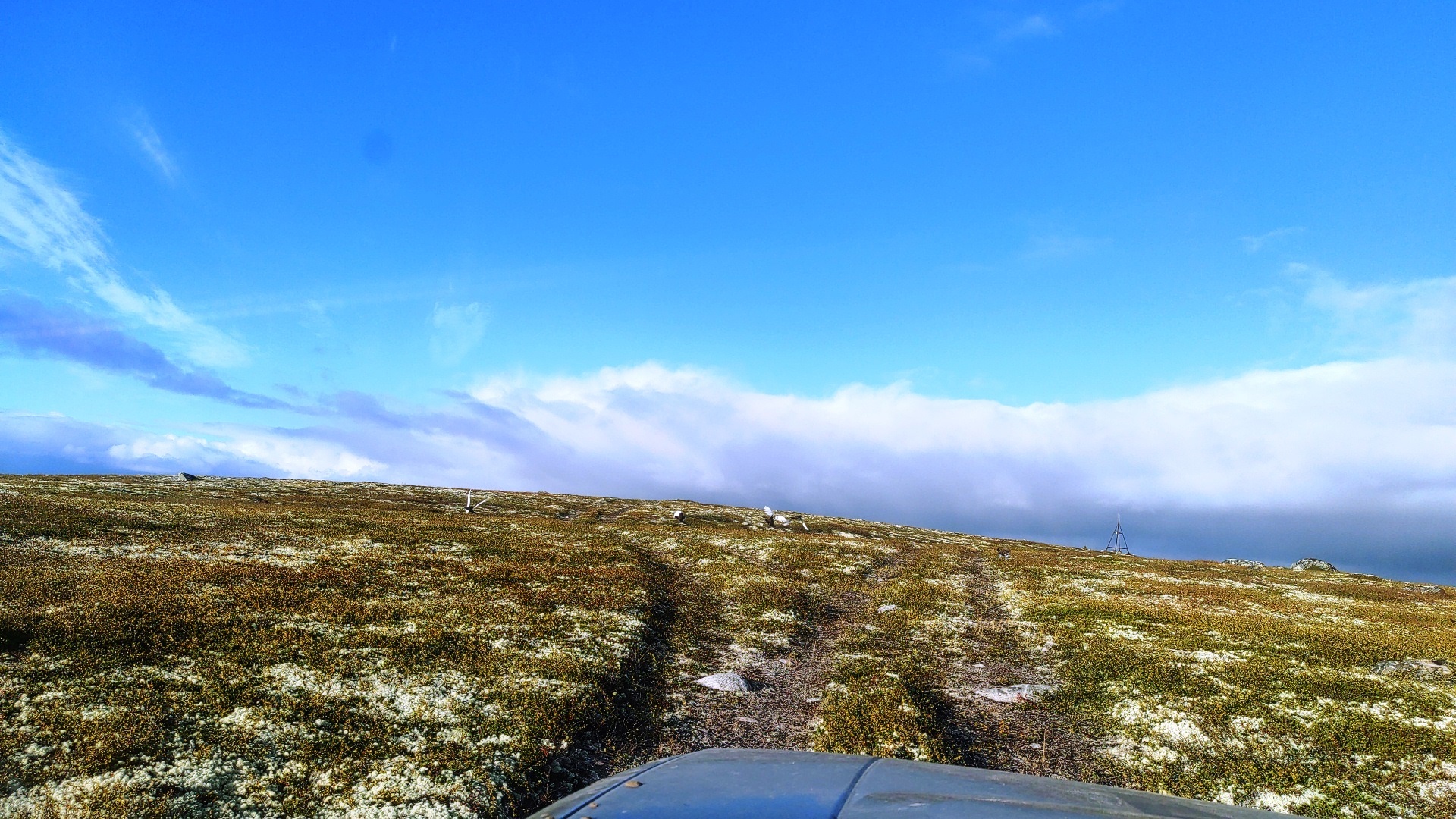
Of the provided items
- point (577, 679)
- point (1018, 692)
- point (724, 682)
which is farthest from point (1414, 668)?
point (577, 679)

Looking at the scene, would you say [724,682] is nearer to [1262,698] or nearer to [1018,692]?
[1018,692]

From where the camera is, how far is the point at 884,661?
2445 cm

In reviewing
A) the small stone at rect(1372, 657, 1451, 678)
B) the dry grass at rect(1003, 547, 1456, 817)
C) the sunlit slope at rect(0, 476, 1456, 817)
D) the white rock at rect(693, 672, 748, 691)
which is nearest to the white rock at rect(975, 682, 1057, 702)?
the sunlit slope at rect(0, 476, 1456, 817)

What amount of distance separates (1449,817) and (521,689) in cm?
2040

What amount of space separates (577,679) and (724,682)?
477 centimetres

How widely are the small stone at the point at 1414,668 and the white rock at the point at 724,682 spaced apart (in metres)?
21.5

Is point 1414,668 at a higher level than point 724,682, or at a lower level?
higher

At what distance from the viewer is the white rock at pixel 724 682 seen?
833 inches

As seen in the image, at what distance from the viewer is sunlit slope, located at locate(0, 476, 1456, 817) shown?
13.7m

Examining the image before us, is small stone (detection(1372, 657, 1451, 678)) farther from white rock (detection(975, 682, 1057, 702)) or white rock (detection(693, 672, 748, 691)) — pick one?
white rock (detection(693, 672, 748, 691))

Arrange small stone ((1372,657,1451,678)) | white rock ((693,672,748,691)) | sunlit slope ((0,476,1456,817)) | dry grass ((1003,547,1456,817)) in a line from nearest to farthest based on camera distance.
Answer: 1. sunlit slope ((0,476,1456,817))
2. dry grass ((1003,547,1456,817))
3. white rock ((693,672,748,691))
4. small stone ((1372,657,1451,678))

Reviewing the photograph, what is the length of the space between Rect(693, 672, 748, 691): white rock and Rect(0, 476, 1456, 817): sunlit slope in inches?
16.2

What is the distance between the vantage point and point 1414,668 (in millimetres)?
23438

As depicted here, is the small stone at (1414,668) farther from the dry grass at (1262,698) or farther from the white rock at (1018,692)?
the white rock at (1018,692)
